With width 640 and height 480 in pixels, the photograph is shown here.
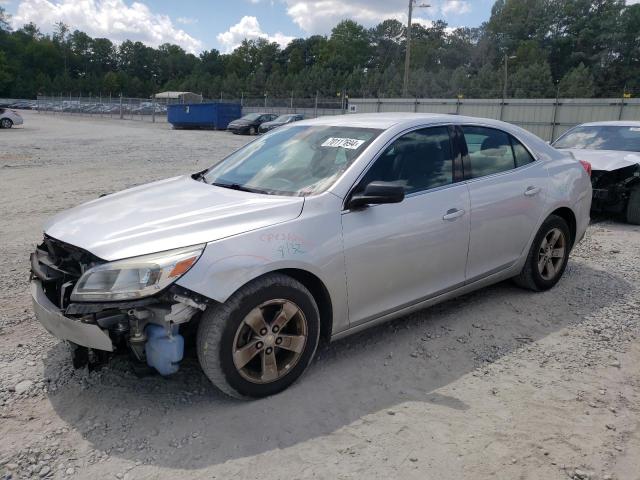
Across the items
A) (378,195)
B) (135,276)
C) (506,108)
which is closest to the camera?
(135,276)

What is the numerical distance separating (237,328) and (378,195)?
3.86 ft

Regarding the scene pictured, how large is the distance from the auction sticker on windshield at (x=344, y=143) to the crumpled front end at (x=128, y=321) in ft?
5.13

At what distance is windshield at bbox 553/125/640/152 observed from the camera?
28.4ft

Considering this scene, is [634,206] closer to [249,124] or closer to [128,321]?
[128,321]

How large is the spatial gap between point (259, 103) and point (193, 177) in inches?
1805

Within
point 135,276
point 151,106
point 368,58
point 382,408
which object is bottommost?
point 382,408

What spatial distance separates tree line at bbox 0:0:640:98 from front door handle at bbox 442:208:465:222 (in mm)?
40567

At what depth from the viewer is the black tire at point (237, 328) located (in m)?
2.98

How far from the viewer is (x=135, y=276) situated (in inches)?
113

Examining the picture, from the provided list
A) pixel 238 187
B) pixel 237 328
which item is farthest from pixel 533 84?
pixel 237 328

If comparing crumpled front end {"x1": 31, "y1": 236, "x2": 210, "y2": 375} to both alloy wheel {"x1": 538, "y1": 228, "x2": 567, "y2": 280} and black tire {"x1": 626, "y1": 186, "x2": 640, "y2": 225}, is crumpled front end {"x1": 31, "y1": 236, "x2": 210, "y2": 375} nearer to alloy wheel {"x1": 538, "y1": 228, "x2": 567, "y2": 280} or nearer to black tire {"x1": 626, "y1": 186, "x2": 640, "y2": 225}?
alloy wheel {"x1": 538, "y1": 228, "x2": 567, "y2": 280}

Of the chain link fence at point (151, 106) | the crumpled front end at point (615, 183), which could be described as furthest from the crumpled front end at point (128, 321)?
the chain link fence at point (151, 106)

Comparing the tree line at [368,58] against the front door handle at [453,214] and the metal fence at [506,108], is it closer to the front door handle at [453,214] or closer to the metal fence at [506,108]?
the metal fence at [506,108]

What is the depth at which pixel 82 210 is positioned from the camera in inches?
148
